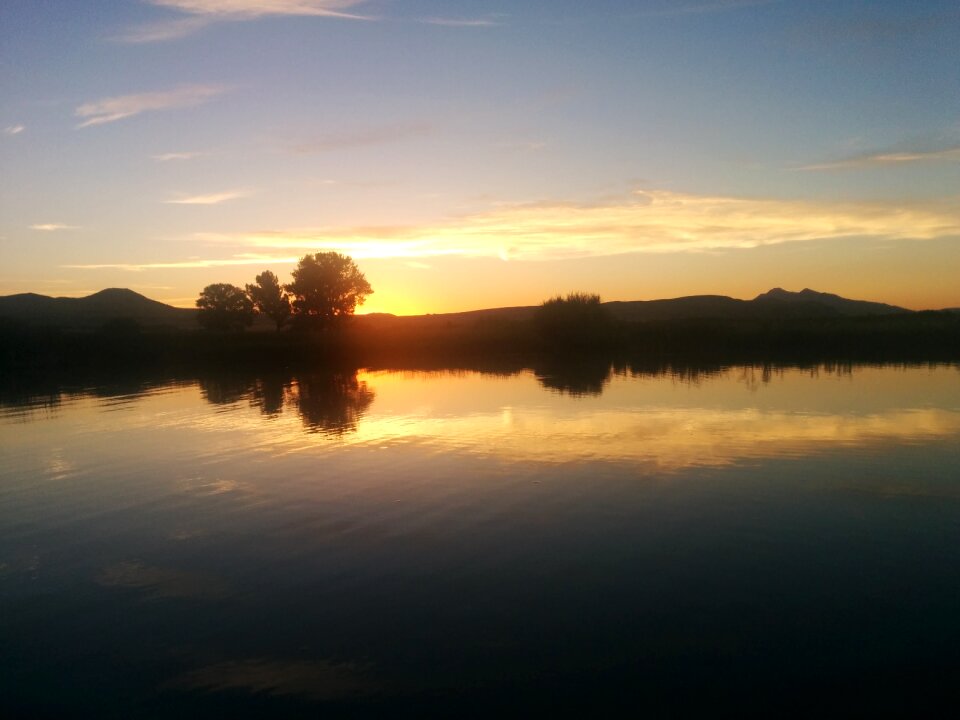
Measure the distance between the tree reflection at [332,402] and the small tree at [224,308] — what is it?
48.5m

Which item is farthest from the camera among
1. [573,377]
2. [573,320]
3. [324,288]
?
[324,288]

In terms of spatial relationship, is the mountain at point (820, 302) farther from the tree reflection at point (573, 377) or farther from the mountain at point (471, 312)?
the tree reflection at point (573, 377)

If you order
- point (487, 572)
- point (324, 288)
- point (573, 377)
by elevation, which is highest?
point (324, 288)

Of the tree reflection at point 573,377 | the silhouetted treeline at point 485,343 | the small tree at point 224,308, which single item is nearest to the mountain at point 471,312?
the small tree at point 224,308

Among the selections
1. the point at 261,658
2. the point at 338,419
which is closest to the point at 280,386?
the point at 338,419

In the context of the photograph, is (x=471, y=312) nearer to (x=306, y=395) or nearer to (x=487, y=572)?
(x=306, y=395)

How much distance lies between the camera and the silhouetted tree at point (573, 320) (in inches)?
2185

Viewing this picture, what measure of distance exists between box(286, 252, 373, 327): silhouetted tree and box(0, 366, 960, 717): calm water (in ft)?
185

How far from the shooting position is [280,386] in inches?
1196

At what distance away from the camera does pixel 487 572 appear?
755 cm

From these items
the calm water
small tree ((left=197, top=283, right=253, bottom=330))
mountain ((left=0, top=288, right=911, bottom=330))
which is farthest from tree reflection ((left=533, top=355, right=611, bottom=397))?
mountain ((left=0, top=288, right=911, bottom=330))

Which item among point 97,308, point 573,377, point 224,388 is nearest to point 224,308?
point 224,388

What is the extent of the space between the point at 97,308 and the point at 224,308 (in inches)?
2871

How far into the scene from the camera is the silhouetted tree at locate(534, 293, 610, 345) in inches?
2185
